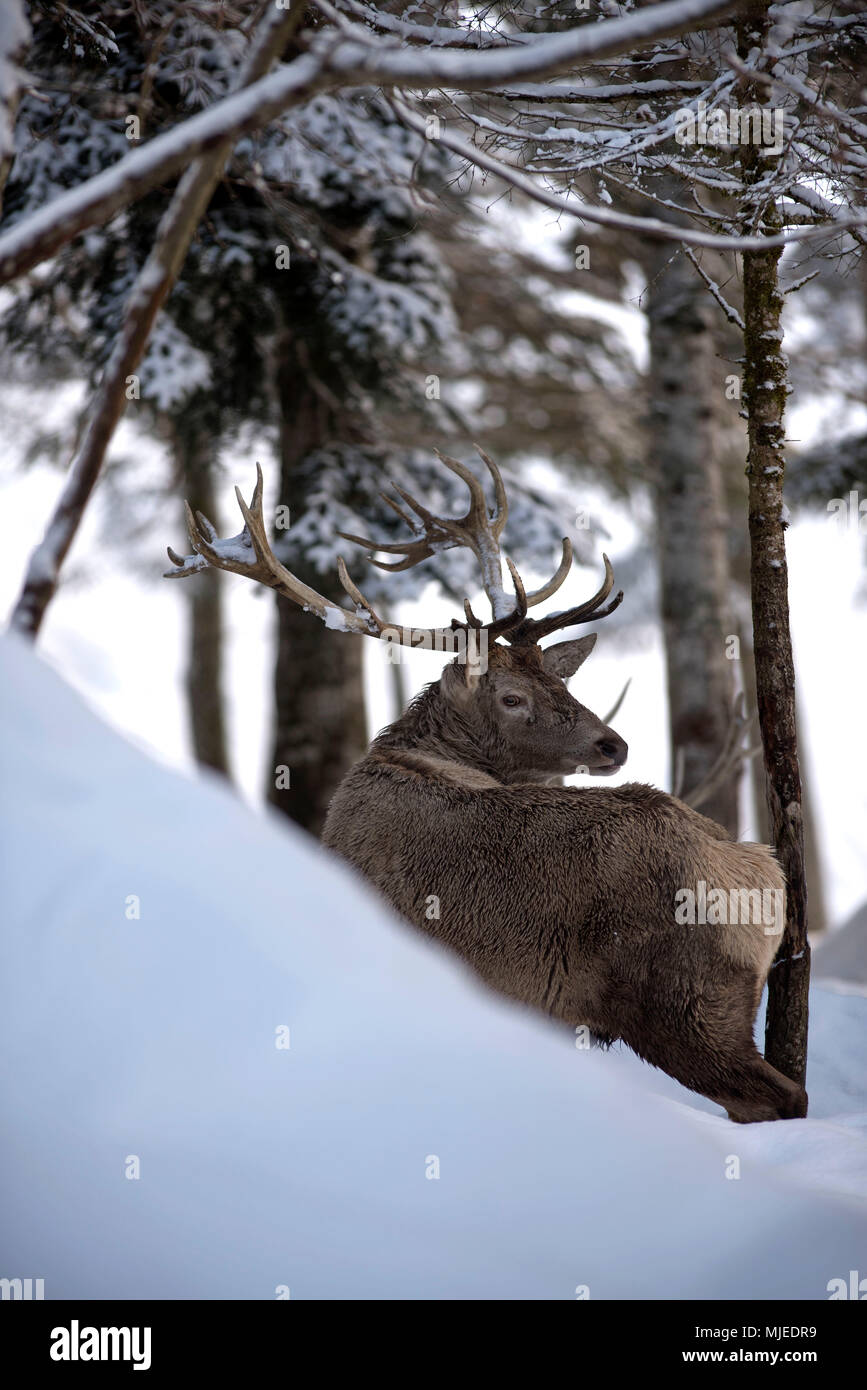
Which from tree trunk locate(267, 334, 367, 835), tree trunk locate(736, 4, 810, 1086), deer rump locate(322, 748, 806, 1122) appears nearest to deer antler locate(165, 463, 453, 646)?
deer rump locate(322, 748, 806, 1122)

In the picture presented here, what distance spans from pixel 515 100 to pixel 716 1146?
173 inches

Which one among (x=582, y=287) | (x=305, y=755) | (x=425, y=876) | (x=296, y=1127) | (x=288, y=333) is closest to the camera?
(x=296, y=1127)

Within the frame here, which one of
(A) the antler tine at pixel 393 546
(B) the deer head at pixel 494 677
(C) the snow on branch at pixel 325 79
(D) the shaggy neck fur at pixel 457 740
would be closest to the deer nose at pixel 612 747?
(B) the deer head at pixel 494 677

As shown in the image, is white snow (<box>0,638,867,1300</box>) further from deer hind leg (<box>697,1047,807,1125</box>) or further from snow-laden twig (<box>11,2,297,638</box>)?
deer hind leg (<box>697,1047,807,1125</box>)

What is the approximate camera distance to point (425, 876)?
4176mm

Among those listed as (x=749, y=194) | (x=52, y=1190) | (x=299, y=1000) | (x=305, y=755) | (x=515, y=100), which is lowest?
(x=52, y=1190)

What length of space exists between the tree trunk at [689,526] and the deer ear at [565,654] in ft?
10.5

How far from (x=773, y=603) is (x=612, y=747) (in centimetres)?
88

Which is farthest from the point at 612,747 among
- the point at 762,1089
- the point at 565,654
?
the point at 762,1089

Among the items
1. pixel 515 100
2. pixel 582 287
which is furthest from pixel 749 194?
pixel 582 287

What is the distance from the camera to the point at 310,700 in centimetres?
1000

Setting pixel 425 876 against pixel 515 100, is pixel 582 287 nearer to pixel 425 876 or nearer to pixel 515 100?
pixel 515 100

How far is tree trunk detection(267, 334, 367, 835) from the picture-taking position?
31.8ft

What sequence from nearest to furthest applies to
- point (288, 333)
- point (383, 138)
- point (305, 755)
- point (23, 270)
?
point (23, 270), point (383, 138), point (288, 333), point (305, 755)
